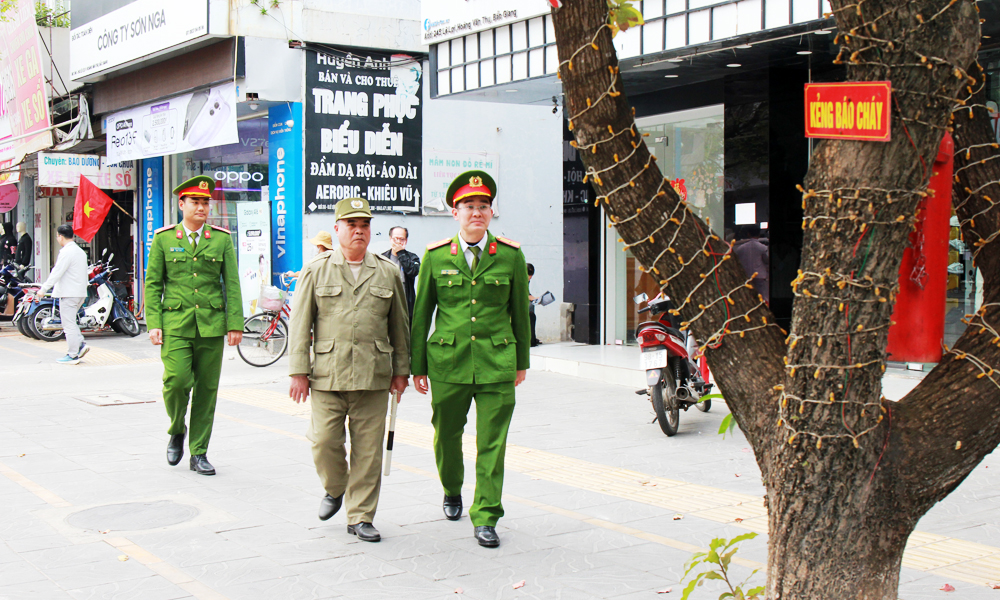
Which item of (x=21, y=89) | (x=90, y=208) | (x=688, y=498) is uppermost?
(x=21, y=89)

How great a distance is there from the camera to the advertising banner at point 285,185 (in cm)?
1505

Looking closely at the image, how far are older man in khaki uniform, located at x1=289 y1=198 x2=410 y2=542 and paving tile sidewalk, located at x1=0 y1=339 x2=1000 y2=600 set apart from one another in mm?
304

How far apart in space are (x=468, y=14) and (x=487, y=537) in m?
8.71

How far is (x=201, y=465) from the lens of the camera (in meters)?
6.78

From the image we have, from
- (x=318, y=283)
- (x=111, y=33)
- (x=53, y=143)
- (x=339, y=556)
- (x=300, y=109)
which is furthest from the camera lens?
(x=53, y=143)

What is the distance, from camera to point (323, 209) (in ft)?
50.0

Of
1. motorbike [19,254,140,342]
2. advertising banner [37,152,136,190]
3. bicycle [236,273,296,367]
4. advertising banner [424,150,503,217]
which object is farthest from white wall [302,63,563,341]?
advertising banner [37,152,136,190]

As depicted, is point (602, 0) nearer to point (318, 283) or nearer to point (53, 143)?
point (318, 283)

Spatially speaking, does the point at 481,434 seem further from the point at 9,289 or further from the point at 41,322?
the point at 9,289

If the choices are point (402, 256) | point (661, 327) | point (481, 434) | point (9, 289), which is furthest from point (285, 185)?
point (481, 434)

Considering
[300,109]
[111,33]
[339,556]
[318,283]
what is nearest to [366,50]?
[300,109]

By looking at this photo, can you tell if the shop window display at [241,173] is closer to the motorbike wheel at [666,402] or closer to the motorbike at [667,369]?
the motorbike at [667,369]

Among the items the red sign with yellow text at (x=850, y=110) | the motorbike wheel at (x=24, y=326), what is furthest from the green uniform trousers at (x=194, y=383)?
the motorbike wheel at (x=24, y=326)

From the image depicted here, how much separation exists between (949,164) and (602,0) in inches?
48.4
